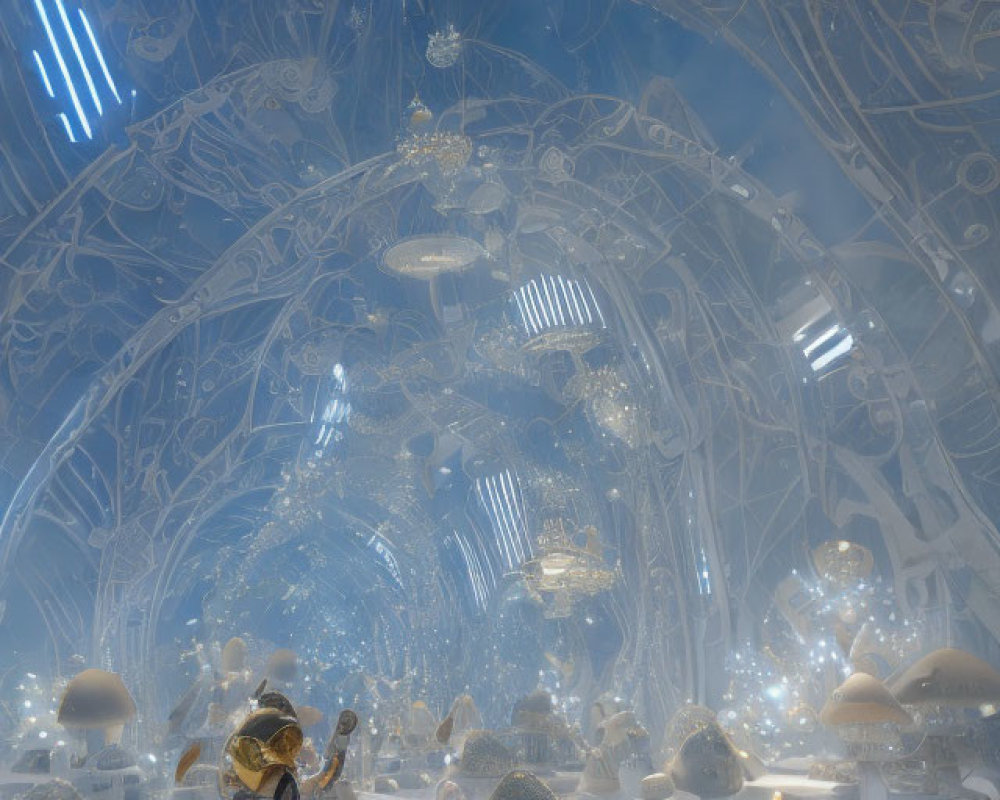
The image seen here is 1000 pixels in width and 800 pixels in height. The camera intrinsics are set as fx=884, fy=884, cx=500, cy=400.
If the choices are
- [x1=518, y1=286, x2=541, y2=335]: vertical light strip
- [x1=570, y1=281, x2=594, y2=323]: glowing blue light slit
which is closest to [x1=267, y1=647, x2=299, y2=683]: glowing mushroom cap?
[x1=518, y1=286, x2=541, y2=335]: vertical light strip

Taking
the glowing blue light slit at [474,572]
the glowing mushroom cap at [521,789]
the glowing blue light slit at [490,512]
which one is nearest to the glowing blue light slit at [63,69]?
the glowing mushroom cap at [521,789]

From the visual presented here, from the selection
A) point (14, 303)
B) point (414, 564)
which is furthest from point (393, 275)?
→ point (414, 564)

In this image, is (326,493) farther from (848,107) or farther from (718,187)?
(848,107)

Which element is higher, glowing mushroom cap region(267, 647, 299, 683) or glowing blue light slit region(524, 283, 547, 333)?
glowing blue light slit region(524, 283, 547, 333)

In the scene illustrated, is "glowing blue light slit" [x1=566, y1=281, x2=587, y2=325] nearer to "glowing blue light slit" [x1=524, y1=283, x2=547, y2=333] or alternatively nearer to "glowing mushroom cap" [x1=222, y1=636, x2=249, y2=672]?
"glowing blue light slit" [x1=524, y1=283, x2=547, y2=333]

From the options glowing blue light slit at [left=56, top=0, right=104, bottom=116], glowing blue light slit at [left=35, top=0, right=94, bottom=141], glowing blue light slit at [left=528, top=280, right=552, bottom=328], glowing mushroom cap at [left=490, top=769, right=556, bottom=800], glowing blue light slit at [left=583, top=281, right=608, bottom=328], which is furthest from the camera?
glowing blue light slit at [left=528, top=280, right=552, bottom=328]

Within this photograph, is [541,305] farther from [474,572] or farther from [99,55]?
[474,572]
